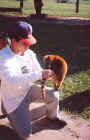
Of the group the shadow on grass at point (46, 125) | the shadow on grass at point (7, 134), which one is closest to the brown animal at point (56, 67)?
the shadow on grass at point (46, 125)

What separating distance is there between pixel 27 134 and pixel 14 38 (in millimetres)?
→ 870

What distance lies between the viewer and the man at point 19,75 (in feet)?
9.04

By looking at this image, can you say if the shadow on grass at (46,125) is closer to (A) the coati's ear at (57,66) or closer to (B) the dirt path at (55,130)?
(B) the dirt path at (55,130)

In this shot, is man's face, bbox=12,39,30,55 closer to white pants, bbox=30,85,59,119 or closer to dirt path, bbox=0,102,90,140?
white pants, bbox=30,85,59,119

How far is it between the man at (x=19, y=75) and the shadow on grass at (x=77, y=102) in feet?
2.64

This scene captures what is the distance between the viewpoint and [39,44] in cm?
717

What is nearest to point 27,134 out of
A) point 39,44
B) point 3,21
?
point 39,44

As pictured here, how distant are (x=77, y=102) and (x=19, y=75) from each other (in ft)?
4.66

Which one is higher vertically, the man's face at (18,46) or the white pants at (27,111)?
the man's face at (18,46)

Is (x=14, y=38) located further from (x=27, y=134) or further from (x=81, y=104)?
(x=81, y=104)

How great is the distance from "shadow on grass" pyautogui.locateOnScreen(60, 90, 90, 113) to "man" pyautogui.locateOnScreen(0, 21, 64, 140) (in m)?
0.81

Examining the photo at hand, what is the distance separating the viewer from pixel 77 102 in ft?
13.0

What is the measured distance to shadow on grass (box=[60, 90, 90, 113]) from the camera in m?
3.76

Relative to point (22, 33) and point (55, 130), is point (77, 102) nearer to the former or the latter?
point (55, 130)
